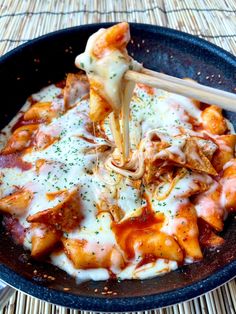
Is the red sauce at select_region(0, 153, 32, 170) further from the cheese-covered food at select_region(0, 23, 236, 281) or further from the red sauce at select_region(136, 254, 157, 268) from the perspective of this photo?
the red sauce at select_region(136, 254, 157, 268)

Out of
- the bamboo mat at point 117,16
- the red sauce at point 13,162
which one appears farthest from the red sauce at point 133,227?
the bamboo mat at point 117,16

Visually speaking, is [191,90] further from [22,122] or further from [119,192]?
[22,122]

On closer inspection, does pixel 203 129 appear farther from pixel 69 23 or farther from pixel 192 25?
pixel 69 23

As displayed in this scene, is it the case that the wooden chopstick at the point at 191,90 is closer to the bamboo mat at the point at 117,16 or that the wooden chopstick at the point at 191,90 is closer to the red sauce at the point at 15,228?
the red sauce at the point at 15,228

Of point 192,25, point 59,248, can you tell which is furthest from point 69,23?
point 59,248

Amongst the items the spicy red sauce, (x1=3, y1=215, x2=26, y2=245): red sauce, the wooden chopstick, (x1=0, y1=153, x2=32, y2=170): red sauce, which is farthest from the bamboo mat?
the wooden chopstick

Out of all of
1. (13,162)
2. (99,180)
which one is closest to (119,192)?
(99,180)

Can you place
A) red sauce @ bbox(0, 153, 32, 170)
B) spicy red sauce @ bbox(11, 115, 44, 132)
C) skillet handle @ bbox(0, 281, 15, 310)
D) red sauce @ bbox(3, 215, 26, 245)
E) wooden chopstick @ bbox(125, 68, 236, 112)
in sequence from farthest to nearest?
spicy red sauce @ bbox(11, 115, 44, 132) < red sauce @ bbox(0, 153, 32, 170) < red sauce @ bbox(3, 215, 26, 245) < skillet handle @ bbox(0, 281, 15, 310) < wooden chopstick @ bbox(125, 68, 236, 112)
